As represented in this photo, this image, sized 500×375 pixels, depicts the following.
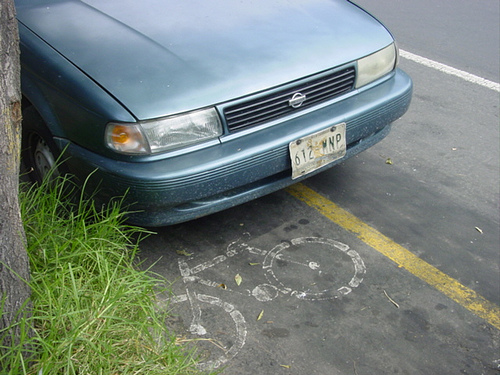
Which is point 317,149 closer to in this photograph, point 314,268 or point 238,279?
point 314,268

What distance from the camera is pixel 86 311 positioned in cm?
257

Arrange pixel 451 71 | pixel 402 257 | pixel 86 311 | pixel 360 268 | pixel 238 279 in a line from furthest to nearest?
pixel 451 71, pixel 402 257, pixel 360 268, pixel 238 279, pixel 86 311

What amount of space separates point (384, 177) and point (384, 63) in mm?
880

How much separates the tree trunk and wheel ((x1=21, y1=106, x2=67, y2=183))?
91 cm

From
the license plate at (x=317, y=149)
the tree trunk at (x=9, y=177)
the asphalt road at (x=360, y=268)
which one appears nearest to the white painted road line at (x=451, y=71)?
the asphalt road at (x=360, y=268)

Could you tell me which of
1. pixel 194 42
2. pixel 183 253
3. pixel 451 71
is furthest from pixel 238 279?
pixel 451 71

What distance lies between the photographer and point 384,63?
3793 millimetres

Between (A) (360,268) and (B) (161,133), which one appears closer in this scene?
(B) (161,133)

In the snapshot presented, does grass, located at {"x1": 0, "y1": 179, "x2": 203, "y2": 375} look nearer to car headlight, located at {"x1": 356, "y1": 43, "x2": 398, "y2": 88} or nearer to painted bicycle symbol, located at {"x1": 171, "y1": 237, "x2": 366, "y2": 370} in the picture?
painted bicycle symbol, located at {"x1": 171, "y1": 237, "x2": 366, "y2": 370}

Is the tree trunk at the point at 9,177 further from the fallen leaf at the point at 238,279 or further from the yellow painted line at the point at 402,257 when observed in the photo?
the yellow painted line at the point at 402,257

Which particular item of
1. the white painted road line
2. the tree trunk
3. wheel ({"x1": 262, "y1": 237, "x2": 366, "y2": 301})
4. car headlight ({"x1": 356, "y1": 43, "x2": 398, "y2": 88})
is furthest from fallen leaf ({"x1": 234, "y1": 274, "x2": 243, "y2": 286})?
the white painted road line

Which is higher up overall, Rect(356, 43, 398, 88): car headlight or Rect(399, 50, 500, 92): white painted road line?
Rect(356, 43, 398, 88): car headlight

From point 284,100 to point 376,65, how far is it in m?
0.75

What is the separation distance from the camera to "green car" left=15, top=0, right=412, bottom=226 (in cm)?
302
